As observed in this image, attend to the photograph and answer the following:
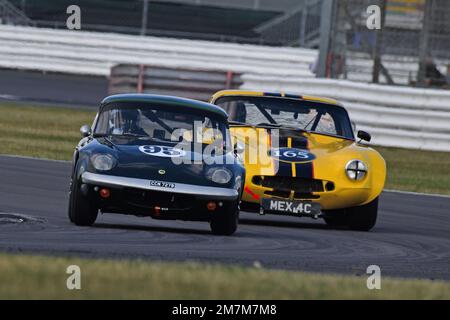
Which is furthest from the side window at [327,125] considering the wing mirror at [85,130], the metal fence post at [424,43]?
the metal fence post at [424,43]

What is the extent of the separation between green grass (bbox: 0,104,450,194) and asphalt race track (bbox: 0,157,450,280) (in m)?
4.06

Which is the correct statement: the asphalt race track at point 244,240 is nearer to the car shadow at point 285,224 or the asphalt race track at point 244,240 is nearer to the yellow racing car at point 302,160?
the car shadow at point 285,224

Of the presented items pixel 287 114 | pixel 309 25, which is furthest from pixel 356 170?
pixel 309 25

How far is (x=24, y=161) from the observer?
16.7 metres

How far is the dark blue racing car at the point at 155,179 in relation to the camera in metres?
10.4

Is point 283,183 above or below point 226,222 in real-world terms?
above

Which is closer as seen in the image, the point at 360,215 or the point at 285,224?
the point at 360,215

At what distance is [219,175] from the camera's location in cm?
1068

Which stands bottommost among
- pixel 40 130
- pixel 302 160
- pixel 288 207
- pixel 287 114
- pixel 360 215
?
pixel 40 130

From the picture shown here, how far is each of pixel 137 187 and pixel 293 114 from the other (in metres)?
3.41

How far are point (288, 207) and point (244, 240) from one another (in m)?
1.42

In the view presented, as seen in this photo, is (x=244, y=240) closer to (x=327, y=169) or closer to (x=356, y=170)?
(x=327, y=169)

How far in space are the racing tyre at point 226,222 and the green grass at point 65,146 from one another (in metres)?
6.93
